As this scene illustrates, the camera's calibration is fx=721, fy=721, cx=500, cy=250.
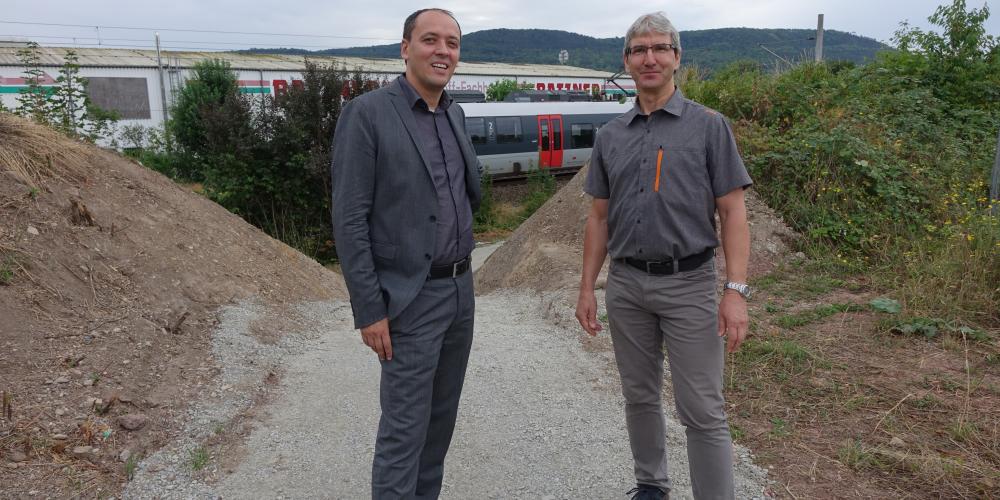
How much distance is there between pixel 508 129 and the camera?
23.5 metres

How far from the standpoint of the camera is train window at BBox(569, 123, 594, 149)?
2502 centimetres

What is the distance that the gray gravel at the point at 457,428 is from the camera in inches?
134

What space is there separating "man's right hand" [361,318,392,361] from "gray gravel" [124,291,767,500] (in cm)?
114

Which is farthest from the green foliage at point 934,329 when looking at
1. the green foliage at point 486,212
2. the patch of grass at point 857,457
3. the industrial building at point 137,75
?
the industrial building at point 137,75

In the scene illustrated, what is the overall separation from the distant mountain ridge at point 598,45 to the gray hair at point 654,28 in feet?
264

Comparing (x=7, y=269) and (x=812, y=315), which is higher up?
(x=7, y=269)

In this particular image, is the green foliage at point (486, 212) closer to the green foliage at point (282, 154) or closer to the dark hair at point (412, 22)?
the green foliage at point (282, 154)

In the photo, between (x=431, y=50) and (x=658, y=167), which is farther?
(x=658, y=167)

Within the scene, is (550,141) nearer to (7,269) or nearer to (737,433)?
(7,269)

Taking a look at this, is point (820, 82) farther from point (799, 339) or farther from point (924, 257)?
point (799, 339)

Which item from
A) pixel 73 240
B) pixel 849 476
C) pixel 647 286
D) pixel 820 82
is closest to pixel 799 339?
pixel 849 476

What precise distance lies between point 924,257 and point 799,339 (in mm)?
2338

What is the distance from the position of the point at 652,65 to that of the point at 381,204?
121 centimetres

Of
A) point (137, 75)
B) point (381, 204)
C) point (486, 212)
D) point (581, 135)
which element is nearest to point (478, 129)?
point (486, 212)
